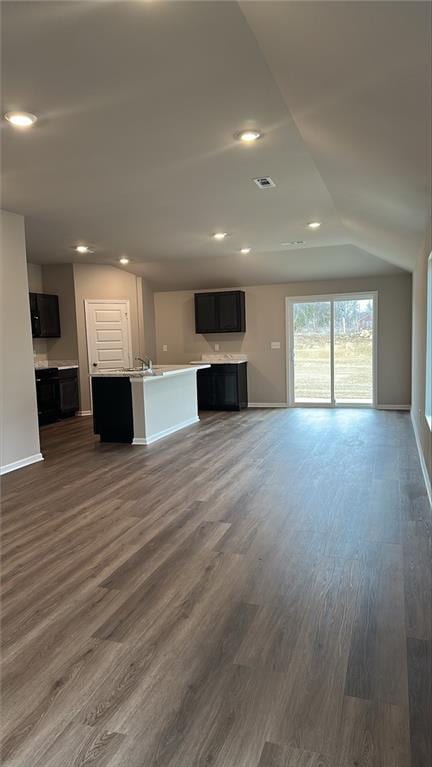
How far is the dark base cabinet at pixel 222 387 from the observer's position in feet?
28.2

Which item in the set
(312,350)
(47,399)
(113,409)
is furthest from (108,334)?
(312,350)

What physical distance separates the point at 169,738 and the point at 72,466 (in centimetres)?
380

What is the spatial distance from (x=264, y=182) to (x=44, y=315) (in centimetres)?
512

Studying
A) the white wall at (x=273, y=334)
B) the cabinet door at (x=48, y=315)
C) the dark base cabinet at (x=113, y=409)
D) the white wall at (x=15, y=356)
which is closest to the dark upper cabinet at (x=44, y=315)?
the cabinet door at (x=48, y=315)

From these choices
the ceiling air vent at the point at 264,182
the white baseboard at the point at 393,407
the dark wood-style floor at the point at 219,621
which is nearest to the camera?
the dark wood-style floor at the point at 219,621

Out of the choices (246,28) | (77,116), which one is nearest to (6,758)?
(246,28)

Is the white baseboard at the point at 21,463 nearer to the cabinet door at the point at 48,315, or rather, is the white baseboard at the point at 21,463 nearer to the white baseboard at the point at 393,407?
the cabinet door at the point at 48,315

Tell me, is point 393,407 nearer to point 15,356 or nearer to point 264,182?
point 264,182

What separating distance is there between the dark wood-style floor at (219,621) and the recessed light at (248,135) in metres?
2.69

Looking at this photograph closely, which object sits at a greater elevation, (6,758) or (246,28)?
(246,28)

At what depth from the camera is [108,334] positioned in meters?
8.68

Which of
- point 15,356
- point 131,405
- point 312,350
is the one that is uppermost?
point 15,356

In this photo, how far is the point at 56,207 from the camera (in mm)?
4875

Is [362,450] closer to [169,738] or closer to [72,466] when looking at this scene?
[72,466]
